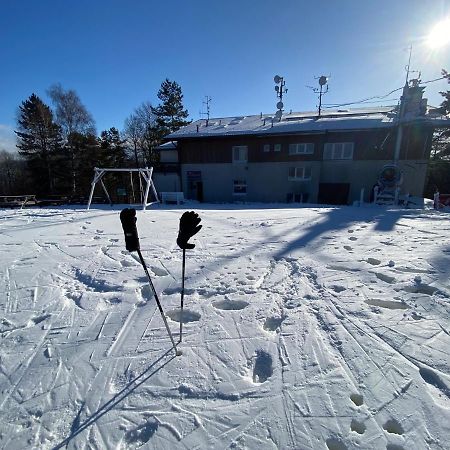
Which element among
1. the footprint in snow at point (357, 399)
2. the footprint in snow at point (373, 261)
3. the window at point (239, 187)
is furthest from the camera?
the window at point (239, 187)

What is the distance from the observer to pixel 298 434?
179 centimetres

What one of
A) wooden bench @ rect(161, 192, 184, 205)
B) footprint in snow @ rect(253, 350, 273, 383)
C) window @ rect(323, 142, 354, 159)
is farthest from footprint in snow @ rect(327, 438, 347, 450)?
window @ rect(323, 142, 354, 159)

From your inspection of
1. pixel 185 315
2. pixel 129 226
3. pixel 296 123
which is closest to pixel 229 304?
pixel 185 315

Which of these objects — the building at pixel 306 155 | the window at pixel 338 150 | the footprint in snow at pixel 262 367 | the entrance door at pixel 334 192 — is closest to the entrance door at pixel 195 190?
the building at pixel 306 155

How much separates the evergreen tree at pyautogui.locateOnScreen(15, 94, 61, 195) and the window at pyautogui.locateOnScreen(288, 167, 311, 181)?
2355cm

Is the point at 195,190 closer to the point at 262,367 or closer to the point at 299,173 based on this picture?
the point at 299,173

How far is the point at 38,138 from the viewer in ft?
81.6

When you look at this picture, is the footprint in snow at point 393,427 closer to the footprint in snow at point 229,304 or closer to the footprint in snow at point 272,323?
the footprint in snow at point 272,323

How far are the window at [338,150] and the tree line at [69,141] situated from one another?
57.9 ft

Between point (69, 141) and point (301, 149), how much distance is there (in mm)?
22657

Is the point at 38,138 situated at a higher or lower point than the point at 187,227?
higher

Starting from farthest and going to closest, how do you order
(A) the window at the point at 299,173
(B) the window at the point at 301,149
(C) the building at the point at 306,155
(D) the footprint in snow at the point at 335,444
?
1. (A) the window at the point at 299,173
2. (B) the window at the point at 301,149
3. (C) the building at the point at 306,155
4. (D) the footprint in snow at the point at 335,444

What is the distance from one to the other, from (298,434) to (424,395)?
1161 millimetres

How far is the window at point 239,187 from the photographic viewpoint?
2148 cm
